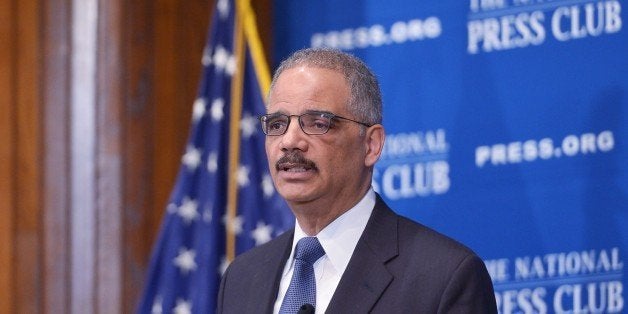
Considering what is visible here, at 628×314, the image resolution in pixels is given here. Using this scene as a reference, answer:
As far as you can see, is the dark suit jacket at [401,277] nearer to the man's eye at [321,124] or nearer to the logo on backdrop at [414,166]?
the man's eye at [321,124]

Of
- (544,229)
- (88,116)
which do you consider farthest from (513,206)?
(88,116)

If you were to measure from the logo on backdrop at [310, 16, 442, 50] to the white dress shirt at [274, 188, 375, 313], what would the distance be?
1.58 meters

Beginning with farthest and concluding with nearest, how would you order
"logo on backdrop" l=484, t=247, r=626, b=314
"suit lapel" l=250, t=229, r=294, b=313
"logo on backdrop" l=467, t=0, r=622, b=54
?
1. "logo on backdrop" l=467, t=0, r=622, b=54
2. "logo on backdrop" l=484, t=247, r=626, b=314
3. "suit lapel" l=250, t=229, r=294, b=313

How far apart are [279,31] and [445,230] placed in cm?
116

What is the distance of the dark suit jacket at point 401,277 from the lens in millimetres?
2561

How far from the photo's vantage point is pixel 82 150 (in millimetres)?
4523

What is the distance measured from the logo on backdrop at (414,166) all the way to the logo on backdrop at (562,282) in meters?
0.37

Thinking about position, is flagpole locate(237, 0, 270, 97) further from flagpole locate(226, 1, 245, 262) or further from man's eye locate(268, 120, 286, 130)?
man's eye locate(268, 120, 286, 130)

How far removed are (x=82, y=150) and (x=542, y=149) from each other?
1776 millimetres

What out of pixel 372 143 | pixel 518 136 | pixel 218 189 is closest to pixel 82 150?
pixel 218 189

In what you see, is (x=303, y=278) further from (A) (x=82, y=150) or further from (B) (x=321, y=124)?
(A) (x=82, y=150)

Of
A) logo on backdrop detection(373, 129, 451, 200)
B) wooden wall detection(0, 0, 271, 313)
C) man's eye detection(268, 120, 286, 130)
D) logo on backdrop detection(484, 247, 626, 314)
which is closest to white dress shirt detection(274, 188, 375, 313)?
man's eye detection(268, 120, 286, 130)

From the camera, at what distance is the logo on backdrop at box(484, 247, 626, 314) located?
373 cm

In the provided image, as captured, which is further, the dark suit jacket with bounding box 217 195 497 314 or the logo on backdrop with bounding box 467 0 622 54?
the logo on backdrop with bounding box 467 0 622 54
